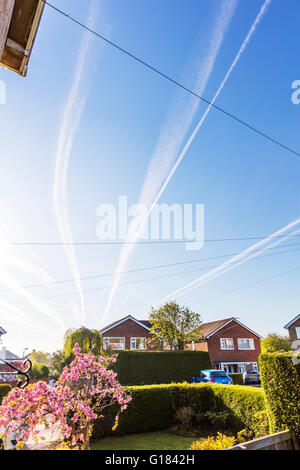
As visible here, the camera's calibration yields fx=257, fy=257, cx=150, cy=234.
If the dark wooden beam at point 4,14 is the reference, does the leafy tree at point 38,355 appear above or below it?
above

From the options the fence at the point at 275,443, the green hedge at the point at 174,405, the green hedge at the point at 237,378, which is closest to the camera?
the fence at the point at 275,443

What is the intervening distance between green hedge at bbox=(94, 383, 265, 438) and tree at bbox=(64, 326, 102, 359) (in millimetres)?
7009

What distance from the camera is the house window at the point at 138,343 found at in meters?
32.3

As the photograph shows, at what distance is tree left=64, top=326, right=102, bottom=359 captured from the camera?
1775 centimetres

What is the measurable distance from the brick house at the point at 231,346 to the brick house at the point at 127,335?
8.19m

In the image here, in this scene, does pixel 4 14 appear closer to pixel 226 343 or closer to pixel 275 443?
pixel 275 443

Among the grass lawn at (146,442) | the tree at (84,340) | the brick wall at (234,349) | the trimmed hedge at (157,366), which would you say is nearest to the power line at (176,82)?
the grass lawn at (146,442)

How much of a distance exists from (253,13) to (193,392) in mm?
14309

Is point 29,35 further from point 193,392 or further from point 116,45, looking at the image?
point 193,392

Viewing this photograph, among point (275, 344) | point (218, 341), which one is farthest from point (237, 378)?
point (275, 344)

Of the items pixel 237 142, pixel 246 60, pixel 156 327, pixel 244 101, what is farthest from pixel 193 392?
pixel 156 327

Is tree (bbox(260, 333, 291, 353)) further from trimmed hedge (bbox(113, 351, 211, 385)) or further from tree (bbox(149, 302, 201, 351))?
trimmed hedge (bbox(113, 351, 211, 385))

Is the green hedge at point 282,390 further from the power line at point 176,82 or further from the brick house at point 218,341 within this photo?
the brick house at point 218,341

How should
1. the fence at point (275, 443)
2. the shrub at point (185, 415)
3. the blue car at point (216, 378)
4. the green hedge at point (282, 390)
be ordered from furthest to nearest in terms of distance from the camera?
the blue car at point (216, 378), the shrub at point (185, 415), the green hedge at point (282, 390), the fence at point (275, 443)
